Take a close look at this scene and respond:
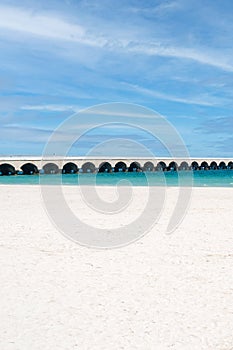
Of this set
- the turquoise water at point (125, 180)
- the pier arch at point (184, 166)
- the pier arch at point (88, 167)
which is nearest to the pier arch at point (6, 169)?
the turquoise water at point (125, 180)

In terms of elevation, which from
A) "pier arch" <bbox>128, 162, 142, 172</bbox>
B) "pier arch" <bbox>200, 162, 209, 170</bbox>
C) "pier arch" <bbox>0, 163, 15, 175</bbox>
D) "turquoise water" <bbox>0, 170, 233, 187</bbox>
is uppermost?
"pier arch" <bbox>200, 162, 209, 170</bbox>

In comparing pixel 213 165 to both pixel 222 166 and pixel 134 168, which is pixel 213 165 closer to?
pixel 222 166

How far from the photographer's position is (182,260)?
8.34m

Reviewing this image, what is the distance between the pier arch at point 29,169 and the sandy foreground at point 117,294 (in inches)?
2606

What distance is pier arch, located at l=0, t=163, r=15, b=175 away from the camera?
72531mm

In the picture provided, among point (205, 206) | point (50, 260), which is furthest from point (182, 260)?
point (205, 206)

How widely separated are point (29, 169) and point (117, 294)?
73.4 metres

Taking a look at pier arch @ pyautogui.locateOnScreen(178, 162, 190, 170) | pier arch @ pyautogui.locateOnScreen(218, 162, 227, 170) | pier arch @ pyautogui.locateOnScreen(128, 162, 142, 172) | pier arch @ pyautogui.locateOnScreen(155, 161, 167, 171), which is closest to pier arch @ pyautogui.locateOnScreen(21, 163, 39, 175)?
pier arch @ pyautogui.locateOnScreen(128, 162, 142, 172)

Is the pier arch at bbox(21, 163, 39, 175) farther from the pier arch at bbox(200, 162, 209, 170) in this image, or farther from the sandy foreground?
the sandy foreground

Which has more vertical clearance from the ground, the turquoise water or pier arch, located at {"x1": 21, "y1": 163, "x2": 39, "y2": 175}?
pier arch, located at {"x1": 21, "y1": 163, "x2": 39, "y2": 175}

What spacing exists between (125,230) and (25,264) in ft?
15.2

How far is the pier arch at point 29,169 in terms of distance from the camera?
7606cm

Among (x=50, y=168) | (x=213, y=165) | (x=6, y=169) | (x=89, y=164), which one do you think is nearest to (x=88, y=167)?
(x=89, y=164)

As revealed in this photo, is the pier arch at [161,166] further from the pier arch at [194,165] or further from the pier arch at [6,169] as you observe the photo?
the pier arch at [6,169]
